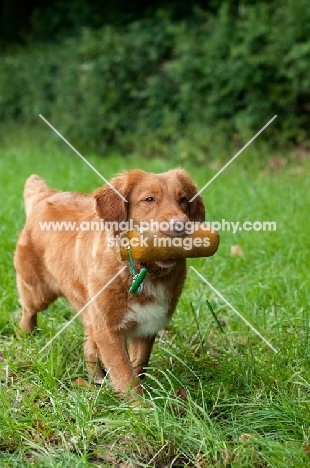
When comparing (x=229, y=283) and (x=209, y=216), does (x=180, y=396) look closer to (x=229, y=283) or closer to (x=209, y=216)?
(x=229, y=283)

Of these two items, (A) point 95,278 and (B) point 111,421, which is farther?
(A) point 95,278

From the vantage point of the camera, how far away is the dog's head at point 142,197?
12.2ft

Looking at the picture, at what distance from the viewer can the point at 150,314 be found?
12.4 feet

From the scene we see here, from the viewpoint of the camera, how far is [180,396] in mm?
3607

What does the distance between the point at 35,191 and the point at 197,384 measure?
195 centimetres

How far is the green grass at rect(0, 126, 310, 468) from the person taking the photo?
10.1 ft

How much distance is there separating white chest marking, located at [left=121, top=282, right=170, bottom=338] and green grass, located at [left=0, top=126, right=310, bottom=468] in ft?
0.69

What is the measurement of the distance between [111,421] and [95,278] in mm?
882

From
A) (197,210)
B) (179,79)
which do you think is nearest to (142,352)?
(197,210)

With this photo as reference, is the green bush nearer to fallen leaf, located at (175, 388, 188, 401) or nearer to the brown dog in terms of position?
the brown dog

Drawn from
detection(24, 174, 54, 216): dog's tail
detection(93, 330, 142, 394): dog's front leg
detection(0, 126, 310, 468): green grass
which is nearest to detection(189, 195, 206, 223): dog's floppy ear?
detection(0, 126, 310, 468): green grass

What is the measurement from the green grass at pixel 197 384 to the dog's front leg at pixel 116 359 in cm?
9

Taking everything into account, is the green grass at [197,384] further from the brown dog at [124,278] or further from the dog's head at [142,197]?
the dog's head at [142,197]

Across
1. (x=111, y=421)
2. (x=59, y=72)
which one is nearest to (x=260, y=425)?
(x=111, y=421)
